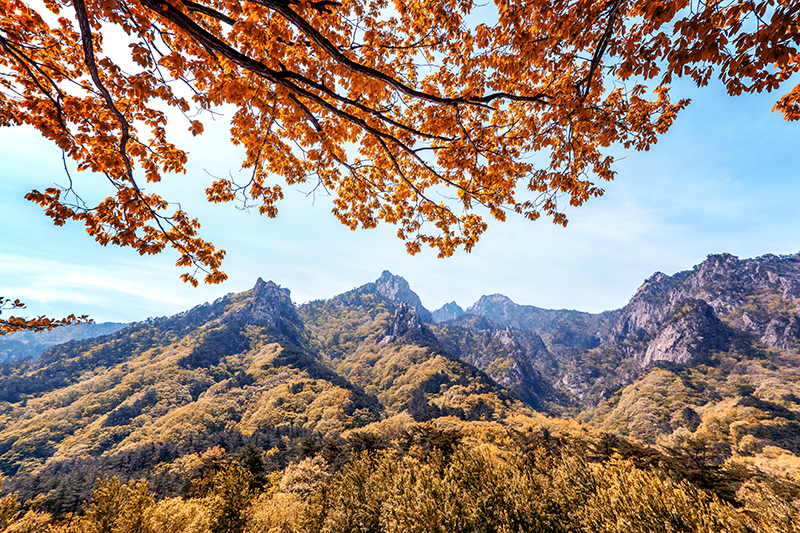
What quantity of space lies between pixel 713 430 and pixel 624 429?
876 inches

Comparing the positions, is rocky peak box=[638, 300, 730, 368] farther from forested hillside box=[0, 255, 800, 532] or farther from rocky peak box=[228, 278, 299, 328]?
rocky peak box=[228, 278, 299, 328]

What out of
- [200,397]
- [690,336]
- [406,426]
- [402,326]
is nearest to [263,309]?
[200,397]

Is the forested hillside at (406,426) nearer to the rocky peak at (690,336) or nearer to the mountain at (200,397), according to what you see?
the mountain at (200,397)

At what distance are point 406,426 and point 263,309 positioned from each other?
462ft

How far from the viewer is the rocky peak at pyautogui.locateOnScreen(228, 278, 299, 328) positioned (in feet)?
515

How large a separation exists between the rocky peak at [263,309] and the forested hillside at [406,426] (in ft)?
3.76

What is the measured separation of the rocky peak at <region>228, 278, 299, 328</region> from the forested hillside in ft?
3.76

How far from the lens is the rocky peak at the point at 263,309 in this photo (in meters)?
157

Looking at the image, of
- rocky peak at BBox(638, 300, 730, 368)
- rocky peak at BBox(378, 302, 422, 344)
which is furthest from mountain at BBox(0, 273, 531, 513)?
rocky peak at BBox(638, 300, 730, 368)

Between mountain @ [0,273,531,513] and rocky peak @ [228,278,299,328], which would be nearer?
mountain @ [0,273,531,513]

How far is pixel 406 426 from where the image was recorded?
45.1 metres

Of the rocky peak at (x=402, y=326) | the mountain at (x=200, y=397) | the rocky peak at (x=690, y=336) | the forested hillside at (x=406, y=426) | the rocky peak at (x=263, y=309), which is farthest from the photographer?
the rocky peak at (x=263, y=309)

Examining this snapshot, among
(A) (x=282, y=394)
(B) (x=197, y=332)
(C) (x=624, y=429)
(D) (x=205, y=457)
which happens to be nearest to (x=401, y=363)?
(A) (x=282, y=394)

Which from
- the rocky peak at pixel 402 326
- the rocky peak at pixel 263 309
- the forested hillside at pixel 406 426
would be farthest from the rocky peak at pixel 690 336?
the rocky peak at pixel 263 309
